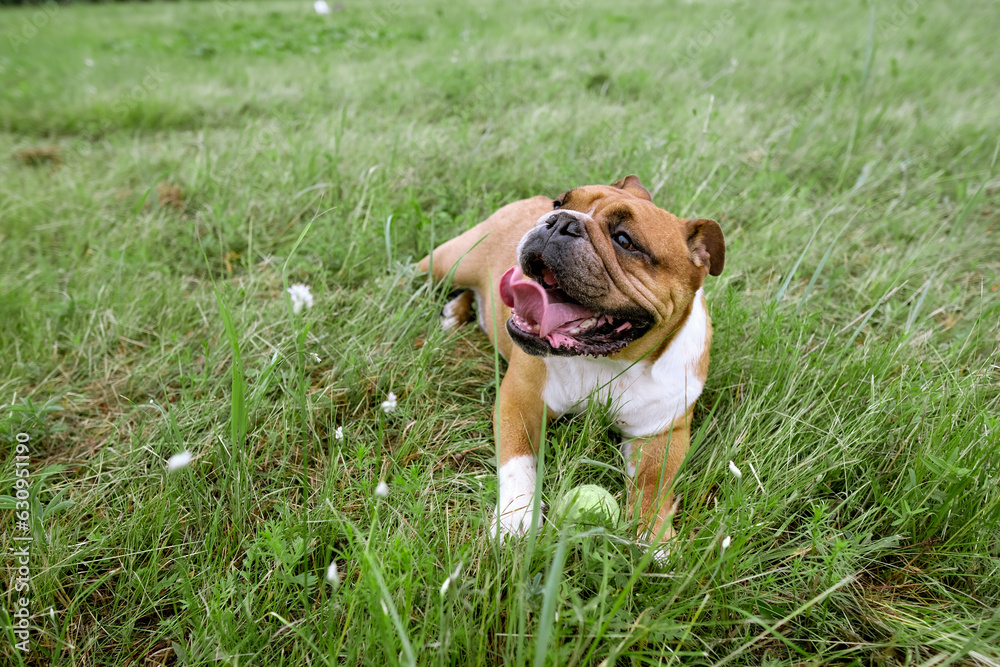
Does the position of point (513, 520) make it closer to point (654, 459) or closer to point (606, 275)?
point (654, 459)

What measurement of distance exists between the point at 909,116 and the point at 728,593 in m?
5.42

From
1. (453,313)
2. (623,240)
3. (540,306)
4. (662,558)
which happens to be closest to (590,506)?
(662,558)

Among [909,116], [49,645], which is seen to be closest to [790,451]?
[49,645]

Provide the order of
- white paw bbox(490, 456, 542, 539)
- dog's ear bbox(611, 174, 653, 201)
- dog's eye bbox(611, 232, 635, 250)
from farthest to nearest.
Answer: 1. dog's ear bbox(611, 174, 653, 201)
2. dog's eye bbox(611, 232, 635, 250)
3. white paw bbox(490, 456, 542, 539)

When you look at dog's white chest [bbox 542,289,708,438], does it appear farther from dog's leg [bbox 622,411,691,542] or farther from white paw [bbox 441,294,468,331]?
white paw [bbox 441,294,468,331]

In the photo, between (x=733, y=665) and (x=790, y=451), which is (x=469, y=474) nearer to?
(x=733, y=665)

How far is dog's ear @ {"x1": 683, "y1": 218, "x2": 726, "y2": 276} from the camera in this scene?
245 cm

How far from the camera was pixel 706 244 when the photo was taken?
2.49m

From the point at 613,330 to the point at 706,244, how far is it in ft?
1.83

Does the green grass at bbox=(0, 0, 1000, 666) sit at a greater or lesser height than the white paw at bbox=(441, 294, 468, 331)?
greater

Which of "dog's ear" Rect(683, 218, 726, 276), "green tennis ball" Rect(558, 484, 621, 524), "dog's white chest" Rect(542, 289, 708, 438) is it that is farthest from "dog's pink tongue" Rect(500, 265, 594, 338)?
"green tennis ball" Rect(558, 484, 621, 524)

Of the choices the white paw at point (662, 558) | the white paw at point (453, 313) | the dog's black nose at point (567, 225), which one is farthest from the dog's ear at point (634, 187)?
the white paw at point (662, 558)

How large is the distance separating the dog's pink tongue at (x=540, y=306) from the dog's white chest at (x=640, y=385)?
9.9 inches

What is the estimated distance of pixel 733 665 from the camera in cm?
179
